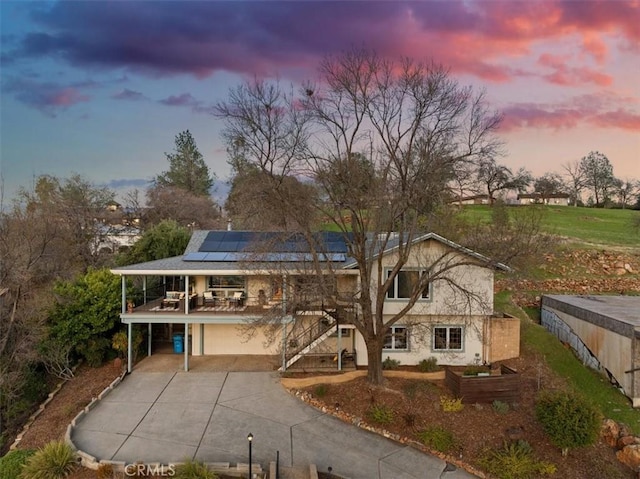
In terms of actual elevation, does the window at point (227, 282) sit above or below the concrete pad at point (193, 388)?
above

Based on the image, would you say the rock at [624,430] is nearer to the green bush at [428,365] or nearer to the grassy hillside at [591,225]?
the green bush at [428,365]

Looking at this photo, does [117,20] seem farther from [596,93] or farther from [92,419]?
[596,93]

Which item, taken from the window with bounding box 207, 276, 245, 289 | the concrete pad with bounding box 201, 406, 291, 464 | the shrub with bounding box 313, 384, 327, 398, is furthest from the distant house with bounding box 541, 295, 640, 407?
the window with bounding box 207, 276, 245, 289

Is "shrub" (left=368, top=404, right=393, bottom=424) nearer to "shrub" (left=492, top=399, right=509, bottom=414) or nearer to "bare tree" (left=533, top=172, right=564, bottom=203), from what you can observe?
"shrub" (left=492, top=399, right=509, bottom=414)

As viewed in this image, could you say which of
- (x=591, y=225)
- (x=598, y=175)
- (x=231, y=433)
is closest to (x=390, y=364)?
(x=231, y=433)

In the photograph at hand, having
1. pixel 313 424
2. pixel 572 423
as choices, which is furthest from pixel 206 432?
pixel 572 423

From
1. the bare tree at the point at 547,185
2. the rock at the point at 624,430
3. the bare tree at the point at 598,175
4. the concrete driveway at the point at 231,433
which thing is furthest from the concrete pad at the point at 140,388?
the bare tree at the point at 598,175
